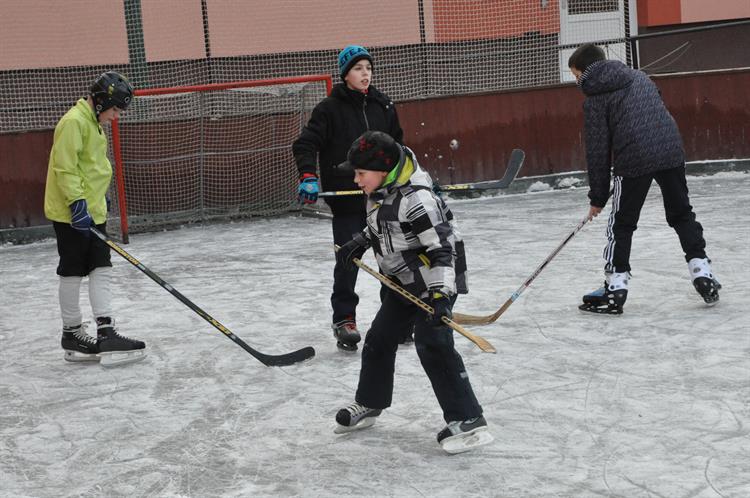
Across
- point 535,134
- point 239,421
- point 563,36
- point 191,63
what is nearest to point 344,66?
point 239,421

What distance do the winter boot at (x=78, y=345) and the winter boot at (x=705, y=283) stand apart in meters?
2.93

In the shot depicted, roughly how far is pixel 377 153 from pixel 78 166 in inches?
75.5

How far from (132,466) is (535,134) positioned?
25.5ft

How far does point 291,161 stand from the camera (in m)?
10.2

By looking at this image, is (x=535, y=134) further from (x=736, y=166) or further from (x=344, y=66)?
(x=344, y=66)

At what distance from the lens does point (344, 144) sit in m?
5.07

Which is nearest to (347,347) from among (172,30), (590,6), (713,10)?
(172,30)

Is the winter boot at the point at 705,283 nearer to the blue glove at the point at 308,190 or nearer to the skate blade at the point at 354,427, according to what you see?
the blue glove at the point at 308,190

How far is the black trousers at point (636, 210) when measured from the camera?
542 centimetres

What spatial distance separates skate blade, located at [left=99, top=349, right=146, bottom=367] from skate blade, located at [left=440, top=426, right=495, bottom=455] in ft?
6.44

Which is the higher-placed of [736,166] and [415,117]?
[415,117]

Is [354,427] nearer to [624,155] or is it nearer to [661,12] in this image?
[624,155]

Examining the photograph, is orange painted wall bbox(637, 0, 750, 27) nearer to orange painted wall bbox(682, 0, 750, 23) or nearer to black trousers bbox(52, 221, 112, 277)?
orange painted wall bbox(682, 0, 750, 23)

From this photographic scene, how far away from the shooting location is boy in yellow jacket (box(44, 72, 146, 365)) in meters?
4.86
